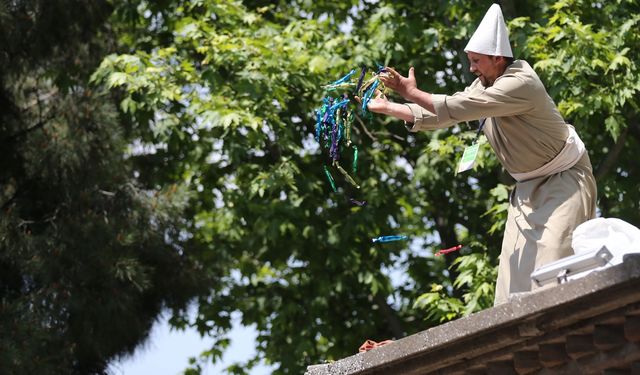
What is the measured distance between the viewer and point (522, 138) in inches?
262

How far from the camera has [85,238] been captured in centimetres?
1396

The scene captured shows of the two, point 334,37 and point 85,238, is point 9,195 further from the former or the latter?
point 334,37

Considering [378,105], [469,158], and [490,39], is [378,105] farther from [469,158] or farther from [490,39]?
[490,39]

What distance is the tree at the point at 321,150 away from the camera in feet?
41.9

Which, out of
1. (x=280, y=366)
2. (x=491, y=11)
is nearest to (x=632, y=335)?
(x=491, y=11)

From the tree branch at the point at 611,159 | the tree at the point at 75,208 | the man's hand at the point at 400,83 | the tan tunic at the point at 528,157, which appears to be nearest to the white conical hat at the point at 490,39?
the tan tunic at the point at 528,157

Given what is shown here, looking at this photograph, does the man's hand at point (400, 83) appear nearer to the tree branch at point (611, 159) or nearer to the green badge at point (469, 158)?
the green badge at point (469, 158)

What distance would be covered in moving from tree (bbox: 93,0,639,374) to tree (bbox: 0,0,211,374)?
417 mm

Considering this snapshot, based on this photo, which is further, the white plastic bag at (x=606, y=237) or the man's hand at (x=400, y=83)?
the man's hand at (x=400, y=83)

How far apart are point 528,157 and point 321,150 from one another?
8.61 metres

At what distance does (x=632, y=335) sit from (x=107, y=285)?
9116mm

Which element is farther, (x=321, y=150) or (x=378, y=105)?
(x=321, y=150)

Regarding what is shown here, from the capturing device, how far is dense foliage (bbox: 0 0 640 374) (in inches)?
520

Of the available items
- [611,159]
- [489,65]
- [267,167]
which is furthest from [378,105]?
[267,167]
